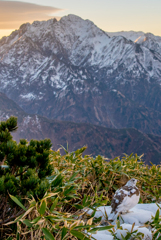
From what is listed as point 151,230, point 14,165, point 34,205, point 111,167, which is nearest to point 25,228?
point 34,205

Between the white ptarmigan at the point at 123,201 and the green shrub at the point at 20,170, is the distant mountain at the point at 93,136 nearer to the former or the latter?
the white ptarmigan at the point at 123,201

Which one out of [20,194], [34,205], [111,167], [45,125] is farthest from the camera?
[45,125]

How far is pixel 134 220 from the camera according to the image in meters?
2.37

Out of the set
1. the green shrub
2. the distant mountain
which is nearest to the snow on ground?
the green shrub

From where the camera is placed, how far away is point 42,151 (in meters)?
2.16

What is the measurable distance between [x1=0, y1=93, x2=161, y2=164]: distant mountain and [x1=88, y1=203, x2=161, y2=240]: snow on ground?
149060 mm

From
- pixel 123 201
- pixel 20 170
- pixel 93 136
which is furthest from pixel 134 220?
pixel 93 136

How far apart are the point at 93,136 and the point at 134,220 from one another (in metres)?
169

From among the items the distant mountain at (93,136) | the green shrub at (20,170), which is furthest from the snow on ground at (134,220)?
the distant mountain at (93,136)

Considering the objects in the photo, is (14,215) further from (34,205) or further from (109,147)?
(109,147)

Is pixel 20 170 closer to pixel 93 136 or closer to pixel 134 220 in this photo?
pixel 134 220

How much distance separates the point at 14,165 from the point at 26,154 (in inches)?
5.5

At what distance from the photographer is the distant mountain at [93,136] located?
520ft

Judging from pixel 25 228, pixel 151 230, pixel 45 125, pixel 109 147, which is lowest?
pixel 109 147
